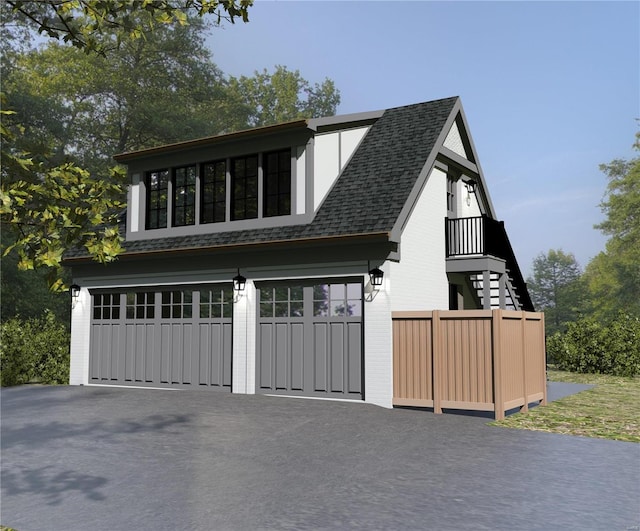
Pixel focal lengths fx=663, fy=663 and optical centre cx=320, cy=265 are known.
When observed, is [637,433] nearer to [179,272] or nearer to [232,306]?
[232,306]

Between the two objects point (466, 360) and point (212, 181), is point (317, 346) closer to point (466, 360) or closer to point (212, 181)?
point (466, 360)

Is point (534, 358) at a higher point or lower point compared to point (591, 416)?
higher

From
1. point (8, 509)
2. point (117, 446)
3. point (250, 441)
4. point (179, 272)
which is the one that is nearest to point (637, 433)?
point (250, 441)

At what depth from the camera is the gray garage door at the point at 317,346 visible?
15.0 m

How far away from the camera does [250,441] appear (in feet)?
34.3

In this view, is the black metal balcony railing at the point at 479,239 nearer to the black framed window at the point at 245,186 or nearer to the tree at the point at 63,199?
the black framed window at the point at 245,186

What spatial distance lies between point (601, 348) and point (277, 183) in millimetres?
14055

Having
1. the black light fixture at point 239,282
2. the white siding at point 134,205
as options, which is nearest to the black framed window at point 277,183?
the black light fixture at point 239,282

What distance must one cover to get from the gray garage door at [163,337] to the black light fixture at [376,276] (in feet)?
14.3

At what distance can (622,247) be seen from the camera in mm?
45469

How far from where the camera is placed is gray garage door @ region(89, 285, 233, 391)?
17188 mm

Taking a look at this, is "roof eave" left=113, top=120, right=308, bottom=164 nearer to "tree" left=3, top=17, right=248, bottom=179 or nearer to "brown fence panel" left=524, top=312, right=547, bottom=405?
"brown fence panel" left=524, top=312, right=547, bottom=405

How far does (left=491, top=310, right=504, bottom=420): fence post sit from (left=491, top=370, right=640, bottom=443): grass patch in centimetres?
26

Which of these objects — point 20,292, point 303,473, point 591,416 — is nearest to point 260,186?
point 591,416
